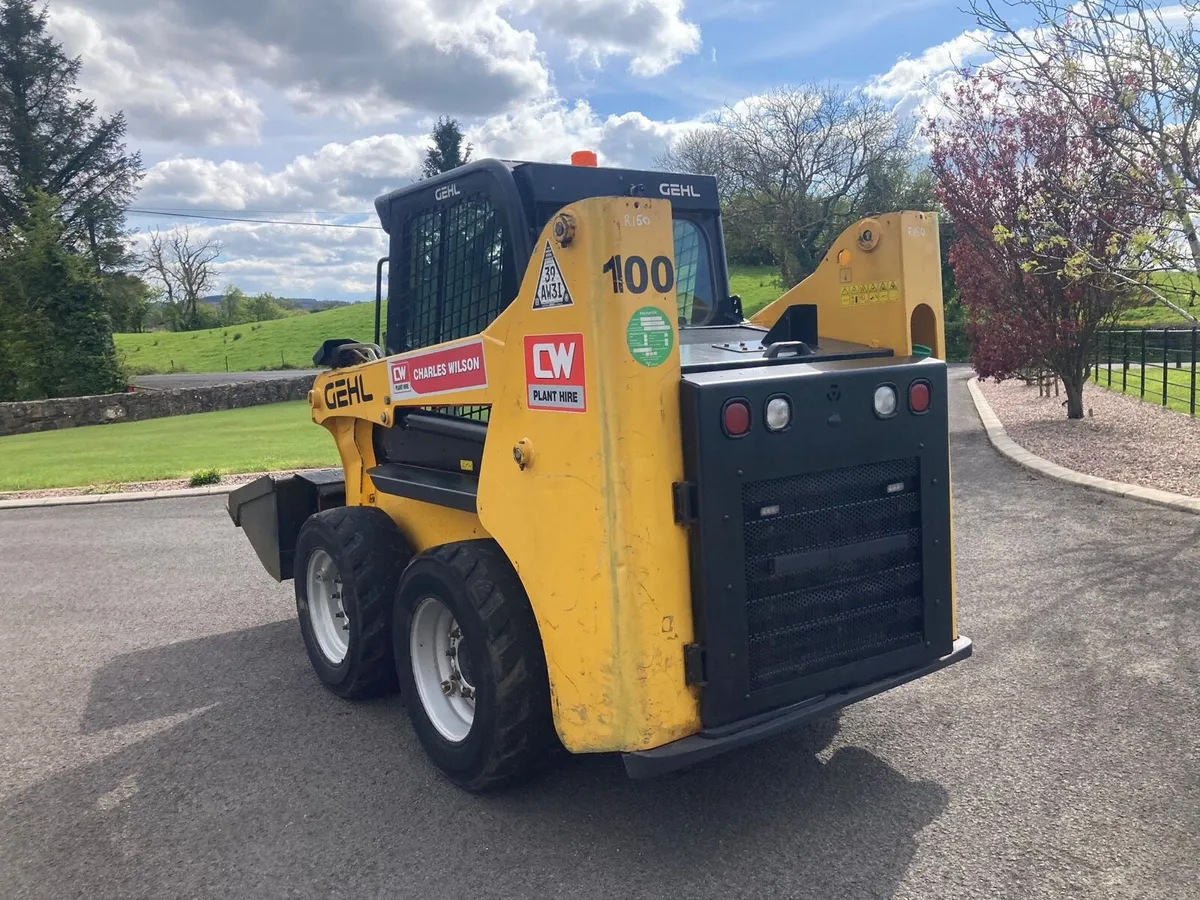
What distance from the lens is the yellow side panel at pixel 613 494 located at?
309cm

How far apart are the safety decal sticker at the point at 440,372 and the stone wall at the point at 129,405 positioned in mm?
21501

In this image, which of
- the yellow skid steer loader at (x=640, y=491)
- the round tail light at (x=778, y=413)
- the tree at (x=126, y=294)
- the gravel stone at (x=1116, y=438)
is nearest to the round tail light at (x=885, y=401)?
the yellow skid steer loader at (x=640, y=491)

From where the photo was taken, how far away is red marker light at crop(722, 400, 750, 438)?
10.5 feet

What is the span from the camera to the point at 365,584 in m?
4.60

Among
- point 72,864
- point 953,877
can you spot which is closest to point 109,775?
point 72,864

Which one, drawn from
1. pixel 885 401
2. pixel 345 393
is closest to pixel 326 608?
pixel 345 393

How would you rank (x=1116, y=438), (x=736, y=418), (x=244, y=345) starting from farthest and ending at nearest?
(x=244, y=345) → (x=1116, y=438) → (x=736, y=418)

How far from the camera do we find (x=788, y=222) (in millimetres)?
43781

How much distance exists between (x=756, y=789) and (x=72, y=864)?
102 inches

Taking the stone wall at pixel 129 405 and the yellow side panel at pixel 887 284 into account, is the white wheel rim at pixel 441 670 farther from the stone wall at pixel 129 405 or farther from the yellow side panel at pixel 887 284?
the stone wall at pixel 129 405

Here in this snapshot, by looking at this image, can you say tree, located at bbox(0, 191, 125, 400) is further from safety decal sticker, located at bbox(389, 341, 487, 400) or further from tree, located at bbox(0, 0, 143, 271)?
safety decal sticker, located at bbox(389, 341, 487, 400)

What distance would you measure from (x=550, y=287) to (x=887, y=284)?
63.3 inches

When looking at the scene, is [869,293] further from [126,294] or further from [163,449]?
[126,294]

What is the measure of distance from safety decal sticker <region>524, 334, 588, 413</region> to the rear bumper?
118cm
